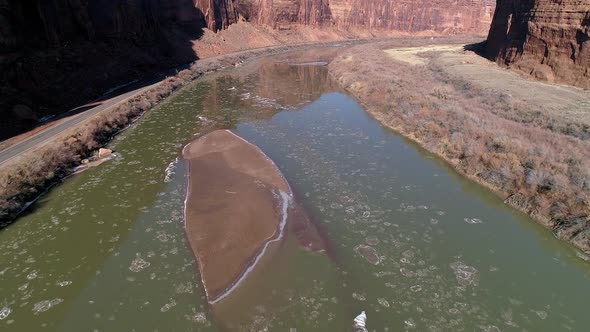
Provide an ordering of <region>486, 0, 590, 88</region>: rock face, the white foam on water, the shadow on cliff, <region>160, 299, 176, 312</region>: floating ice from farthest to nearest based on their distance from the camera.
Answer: <region>486, 0, 590, 88</region>: rock face
the shadow on cliff
the white foam on water
<region>160, 299, 176, 312</region>: floating ice

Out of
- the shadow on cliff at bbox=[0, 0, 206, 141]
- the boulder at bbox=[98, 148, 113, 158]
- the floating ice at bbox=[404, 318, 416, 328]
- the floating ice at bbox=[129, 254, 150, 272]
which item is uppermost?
the shadow on cliff at bbox=[0, 0, 206, 141]

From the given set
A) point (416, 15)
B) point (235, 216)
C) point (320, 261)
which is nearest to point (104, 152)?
point (235, 216)

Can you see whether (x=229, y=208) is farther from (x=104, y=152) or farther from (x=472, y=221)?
(x=104, y=152)

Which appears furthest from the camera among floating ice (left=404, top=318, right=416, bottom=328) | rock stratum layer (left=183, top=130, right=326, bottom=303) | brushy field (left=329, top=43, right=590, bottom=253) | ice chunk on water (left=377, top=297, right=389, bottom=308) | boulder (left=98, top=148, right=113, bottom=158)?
boulder (left=98, top=148, right=113, bottom=158)

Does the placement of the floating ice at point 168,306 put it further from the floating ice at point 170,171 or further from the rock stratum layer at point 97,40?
the rock stratum layer at point 97,40

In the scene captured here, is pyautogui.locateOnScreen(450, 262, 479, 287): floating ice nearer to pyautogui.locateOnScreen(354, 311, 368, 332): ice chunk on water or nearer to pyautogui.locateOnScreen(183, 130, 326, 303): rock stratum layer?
pyautogui.locateOnScreen(354, 311, 368, 332): ice chunk on water

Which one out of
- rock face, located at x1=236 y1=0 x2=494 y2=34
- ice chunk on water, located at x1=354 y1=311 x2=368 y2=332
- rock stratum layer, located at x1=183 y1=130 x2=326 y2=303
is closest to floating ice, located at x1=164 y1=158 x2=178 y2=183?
rock stratum layer, located at x1=183 y1=130 x2=326 y2=303

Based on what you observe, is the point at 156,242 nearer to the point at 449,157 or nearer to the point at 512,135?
the point at 449,157
